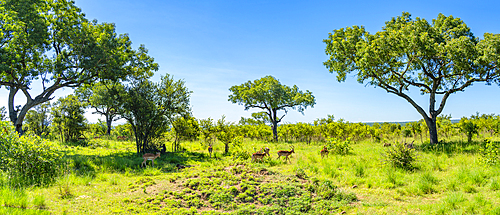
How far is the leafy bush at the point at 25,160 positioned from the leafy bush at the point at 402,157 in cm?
1319

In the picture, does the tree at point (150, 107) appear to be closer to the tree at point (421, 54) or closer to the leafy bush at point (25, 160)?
the leafy bush at point (25, 160)

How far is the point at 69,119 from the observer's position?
23.8 m

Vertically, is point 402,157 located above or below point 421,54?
below

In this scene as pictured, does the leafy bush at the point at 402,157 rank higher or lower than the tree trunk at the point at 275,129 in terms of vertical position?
lower

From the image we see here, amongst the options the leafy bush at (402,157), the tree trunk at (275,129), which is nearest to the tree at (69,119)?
the tree trunk at (275,129)

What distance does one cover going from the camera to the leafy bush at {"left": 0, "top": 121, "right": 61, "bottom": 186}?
323 inches

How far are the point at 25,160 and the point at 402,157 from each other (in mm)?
14214

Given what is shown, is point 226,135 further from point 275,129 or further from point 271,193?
point 275,129

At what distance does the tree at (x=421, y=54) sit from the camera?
45.9 ft

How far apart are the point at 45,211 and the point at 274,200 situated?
5.73 m

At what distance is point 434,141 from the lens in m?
17.0

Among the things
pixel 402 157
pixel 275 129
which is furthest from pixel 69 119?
pixel 402 157

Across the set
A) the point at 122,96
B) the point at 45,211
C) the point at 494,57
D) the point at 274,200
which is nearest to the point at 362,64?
the point at 494,57

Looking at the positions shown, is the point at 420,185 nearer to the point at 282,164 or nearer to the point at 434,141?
the point at 282,164
